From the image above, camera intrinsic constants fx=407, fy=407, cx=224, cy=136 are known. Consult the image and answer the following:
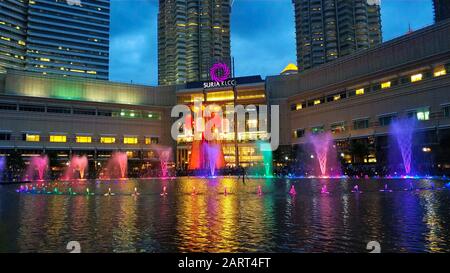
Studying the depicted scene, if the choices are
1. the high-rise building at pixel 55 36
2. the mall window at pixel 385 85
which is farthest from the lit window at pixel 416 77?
the high-rise building at pixel 55 36

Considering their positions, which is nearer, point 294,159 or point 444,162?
point 444,162

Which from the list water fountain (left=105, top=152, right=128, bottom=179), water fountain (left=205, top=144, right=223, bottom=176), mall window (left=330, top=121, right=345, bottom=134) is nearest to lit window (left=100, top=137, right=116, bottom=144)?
water fountain (left=105, top=152, right=128, bottom=179)

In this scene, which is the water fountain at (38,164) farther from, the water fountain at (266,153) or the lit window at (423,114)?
the lit window at (423,114)

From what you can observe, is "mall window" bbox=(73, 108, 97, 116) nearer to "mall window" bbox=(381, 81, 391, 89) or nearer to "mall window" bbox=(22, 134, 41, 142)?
"mall window" bbox=(22, 134, 41, 142)

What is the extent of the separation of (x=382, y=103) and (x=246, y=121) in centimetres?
4432

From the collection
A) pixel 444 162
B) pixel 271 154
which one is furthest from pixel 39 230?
pixel 271 154

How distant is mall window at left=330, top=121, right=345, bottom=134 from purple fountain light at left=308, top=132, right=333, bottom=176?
1.45 meters

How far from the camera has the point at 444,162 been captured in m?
63.1

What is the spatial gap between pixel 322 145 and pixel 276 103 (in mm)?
19194

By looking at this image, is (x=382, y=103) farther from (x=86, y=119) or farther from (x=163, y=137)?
(x=86, y=119)

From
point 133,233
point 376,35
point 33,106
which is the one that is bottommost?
point 133,233

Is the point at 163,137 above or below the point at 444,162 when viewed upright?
above

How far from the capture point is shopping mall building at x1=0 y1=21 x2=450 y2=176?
68.6 metres
